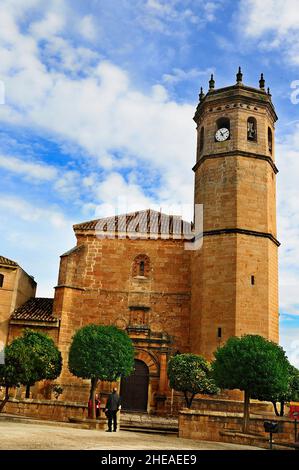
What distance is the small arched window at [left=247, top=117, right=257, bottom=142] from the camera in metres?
23.9

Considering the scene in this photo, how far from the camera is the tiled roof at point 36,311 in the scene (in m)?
23.9

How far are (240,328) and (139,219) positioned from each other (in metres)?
10.2

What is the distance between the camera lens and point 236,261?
21469mm

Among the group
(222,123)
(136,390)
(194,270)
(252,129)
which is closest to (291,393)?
(194,270)

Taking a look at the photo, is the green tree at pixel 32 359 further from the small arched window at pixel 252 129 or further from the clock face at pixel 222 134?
the small arched window at pixel 252 129

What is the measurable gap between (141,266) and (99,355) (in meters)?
8.08

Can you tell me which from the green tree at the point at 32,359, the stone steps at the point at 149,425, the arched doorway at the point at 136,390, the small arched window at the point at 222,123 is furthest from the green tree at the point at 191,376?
the small arched window at the point at 222,123

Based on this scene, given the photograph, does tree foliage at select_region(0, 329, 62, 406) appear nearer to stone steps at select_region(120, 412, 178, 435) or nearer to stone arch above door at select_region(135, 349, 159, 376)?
stone steps at select_region(120, 412, 178, 435)

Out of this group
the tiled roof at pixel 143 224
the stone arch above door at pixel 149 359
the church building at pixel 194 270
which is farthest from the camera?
the tiled roof at pixel 143 224

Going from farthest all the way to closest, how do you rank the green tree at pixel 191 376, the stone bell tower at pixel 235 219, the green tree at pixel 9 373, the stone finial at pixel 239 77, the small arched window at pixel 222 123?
the stone finial at pixel 239 77 → the small arched window at pixel 222 123 → the stone bell tower at pixel 235 219 → the green tree at pixel 191 376 → the green tree at pixel 9 373

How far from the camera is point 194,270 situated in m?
24.0

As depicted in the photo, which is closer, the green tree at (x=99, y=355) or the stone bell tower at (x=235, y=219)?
the green tree at (x=99, y=355)

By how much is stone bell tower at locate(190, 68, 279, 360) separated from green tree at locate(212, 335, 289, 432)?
435cm
